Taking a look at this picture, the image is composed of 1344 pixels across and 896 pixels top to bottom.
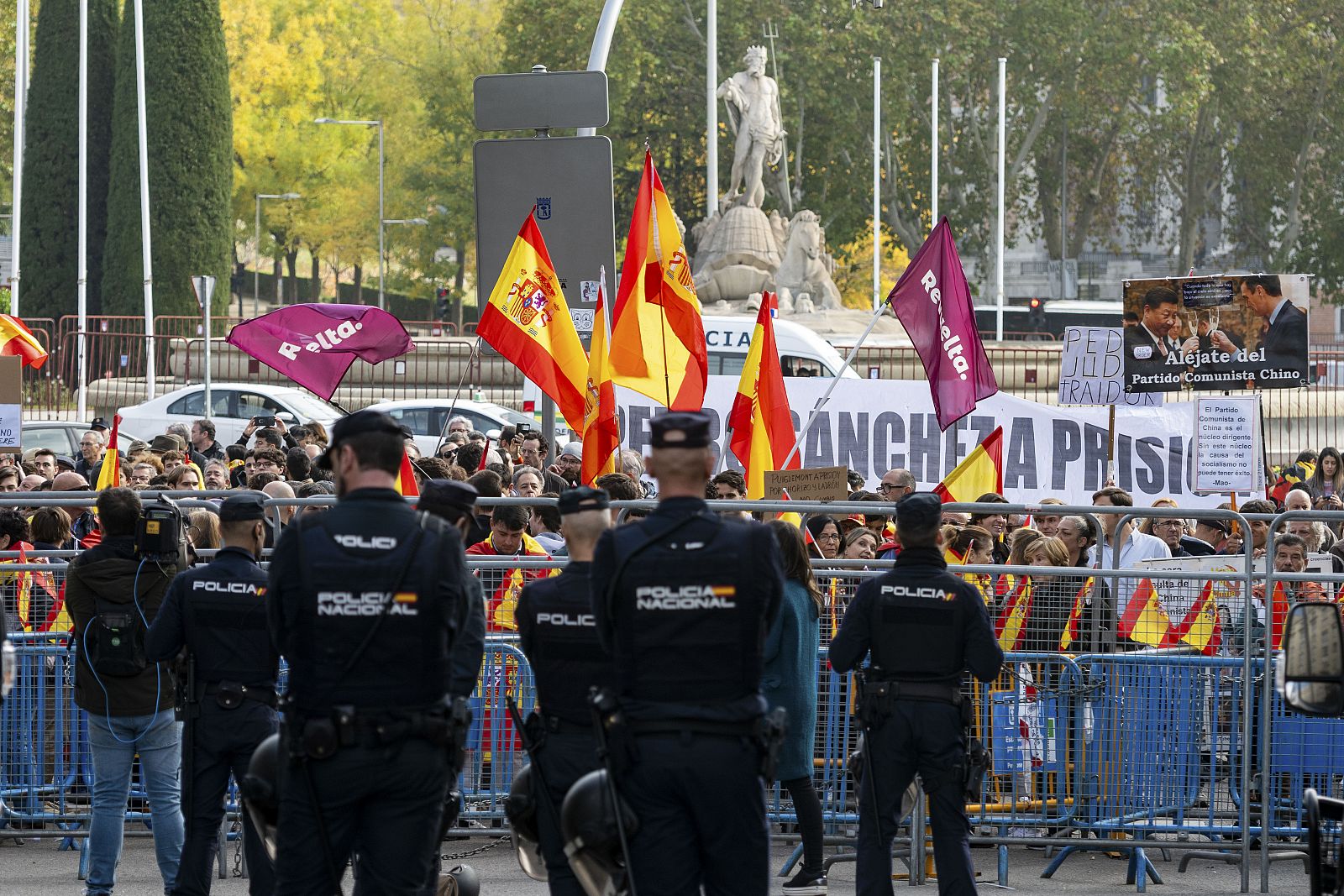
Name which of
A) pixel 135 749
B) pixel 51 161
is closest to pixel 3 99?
pixel 51 161

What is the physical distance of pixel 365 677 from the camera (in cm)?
548

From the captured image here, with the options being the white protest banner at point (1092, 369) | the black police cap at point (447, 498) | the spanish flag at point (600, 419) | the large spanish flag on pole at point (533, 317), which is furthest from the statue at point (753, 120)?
the black police cap at point (447, 498)

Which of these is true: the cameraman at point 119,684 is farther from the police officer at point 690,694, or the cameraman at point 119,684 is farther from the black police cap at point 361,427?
the police officer at point 690,694

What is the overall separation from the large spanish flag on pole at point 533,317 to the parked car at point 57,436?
33.3 ft

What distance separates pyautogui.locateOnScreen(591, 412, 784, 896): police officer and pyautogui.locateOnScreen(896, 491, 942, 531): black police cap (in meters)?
1.69

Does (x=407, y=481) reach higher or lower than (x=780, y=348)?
lower

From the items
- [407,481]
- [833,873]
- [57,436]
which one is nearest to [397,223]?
[57,436]

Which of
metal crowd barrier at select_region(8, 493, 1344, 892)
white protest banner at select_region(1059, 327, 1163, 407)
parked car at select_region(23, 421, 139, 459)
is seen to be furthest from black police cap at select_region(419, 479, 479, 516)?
parked car at select_region(23, 421, 139, 459)

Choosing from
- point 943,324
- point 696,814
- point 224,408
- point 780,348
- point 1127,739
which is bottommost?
point 1127,739

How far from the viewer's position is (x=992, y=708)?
8.77 m

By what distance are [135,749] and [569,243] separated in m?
6.78

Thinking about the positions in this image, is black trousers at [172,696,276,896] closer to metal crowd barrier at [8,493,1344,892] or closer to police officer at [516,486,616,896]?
police officer at [516,486,616,896]

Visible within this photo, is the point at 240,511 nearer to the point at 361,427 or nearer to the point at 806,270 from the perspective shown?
the point at 361,427

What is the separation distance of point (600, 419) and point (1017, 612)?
3617mm
